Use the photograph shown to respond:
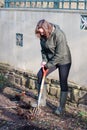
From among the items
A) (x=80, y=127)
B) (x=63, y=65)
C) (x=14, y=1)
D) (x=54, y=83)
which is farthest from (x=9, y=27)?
(x=80, y=127)

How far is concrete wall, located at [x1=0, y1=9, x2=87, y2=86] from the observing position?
7939mm

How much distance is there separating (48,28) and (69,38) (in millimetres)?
1557

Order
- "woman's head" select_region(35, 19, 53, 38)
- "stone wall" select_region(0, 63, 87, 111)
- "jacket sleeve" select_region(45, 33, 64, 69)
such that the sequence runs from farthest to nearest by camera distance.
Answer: "stone wall" select_region(0, 63, 87, 111), "jacket sleeve" select_region(45, 33, 64, 69), "woman's head" select_region(35, 19, 53, 38)

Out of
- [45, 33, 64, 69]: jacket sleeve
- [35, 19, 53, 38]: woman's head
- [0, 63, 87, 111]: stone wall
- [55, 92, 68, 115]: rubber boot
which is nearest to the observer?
[35, 19, 53, 38]: woman's head

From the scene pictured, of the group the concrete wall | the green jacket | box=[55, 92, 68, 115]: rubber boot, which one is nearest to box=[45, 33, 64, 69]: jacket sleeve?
the green jacket

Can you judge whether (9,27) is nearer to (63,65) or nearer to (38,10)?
(38,10)

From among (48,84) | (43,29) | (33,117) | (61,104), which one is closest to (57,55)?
(43,29)

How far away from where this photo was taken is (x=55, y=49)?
686 cm

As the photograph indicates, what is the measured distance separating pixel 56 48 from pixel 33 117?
1193mm

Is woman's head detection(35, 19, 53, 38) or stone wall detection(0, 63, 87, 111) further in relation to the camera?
stone wall detection(0, 63, 87, 111)

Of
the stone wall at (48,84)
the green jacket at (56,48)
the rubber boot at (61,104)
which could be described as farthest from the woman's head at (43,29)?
the stone wall at (48,84)

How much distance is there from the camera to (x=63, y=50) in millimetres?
6820

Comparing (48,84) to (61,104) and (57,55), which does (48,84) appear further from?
(57,55)

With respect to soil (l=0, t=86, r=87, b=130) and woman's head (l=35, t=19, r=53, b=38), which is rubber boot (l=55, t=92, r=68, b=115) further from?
woman's head (l=35, t=19, r=53, b=38)
